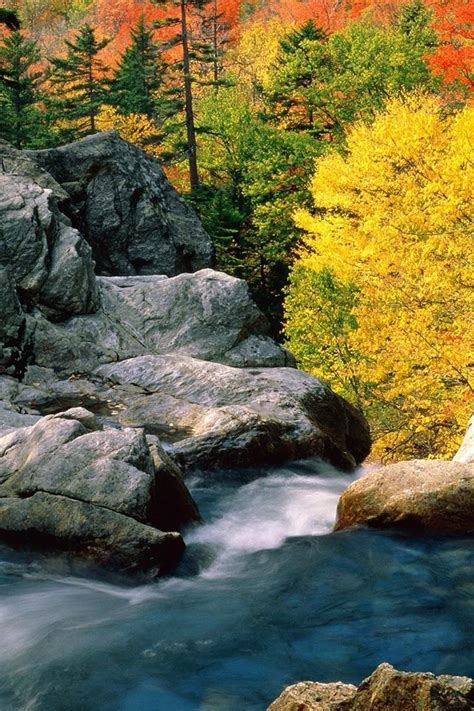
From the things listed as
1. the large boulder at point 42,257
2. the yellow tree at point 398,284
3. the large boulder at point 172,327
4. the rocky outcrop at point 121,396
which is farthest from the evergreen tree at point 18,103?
the large boulder at point 172,327

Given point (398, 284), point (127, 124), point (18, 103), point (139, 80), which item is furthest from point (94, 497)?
point (139, 80)

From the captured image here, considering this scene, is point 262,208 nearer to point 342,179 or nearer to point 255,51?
point 342,179

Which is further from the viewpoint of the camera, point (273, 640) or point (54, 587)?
point (54, 587)

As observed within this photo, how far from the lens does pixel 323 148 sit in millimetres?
31750

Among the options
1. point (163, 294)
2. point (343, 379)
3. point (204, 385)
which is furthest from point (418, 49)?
point (204, 385)

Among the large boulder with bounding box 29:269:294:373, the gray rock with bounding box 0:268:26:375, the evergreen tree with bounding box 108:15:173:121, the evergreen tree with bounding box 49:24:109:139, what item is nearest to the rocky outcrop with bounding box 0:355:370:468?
the gray rock with bounding box 0:268:26:375

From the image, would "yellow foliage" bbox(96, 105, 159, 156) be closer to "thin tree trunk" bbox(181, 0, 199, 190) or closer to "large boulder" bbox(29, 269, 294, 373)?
"thin tree trunk" bbox(181, 0, 199, 190)

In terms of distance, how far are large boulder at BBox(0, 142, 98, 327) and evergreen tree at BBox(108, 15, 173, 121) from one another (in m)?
25.0

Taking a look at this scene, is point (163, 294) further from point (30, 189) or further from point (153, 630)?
point (153, 630)

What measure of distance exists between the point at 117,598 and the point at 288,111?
102ft

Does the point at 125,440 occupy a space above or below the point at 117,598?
above

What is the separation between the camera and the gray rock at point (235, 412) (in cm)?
1136

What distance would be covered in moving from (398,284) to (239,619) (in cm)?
1117

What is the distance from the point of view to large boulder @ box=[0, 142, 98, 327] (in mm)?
15773
